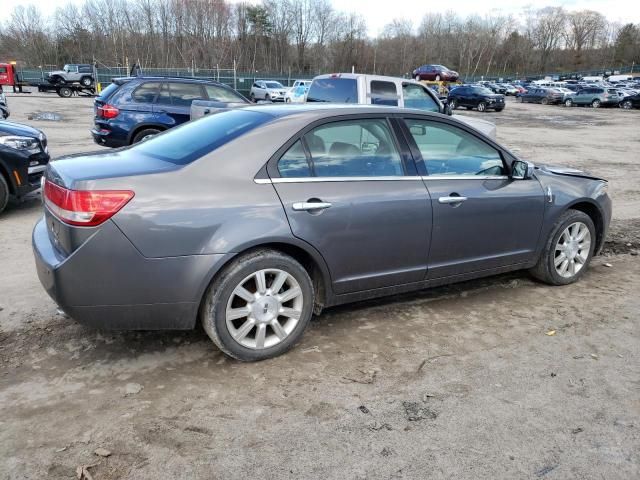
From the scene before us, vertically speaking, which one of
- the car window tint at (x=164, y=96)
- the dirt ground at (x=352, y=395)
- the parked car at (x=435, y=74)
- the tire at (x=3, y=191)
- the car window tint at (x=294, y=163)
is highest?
the parked car at (x=435, y=74)

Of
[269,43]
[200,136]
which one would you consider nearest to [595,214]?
[200,136]

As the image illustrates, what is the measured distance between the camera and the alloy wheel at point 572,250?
4766 mm

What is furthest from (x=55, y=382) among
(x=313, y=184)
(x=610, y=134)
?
(x=610, y=134)

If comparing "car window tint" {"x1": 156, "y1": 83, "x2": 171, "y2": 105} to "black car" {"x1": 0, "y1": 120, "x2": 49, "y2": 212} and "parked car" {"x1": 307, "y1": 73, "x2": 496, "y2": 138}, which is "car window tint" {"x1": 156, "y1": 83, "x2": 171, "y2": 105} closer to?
"parked car" {"x1": 307, "y1": 73, "x2": 496, "y2": 138}

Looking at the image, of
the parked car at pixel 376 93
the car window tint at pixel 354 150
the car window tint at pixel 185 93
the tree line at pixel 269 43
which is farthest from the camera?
the tree line at pixel 269 43

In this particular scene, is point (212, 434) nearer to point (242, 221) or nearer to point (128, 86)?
point (242, 221)

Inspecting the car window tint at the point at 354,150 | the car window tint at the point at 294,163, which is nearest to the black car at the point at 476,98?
the car window tint at the point at 354,150

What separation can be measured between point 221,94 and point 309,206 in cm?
895

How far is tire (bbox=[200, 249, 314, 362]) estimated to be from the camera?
3170mm

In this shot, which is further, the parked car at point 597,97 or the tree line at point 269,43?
the tree line at point 269,43

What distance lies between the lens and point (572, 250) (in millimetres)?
4836

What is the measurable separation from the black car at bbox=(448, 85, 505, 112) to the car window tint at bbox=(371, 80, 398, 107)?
87.1ft

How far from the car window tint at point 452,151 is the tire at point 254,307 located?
1.36 m

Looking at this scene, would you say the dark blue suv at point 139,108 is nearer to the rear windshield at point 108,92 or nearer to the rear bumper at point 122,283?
the rear windshield at point 108,92
